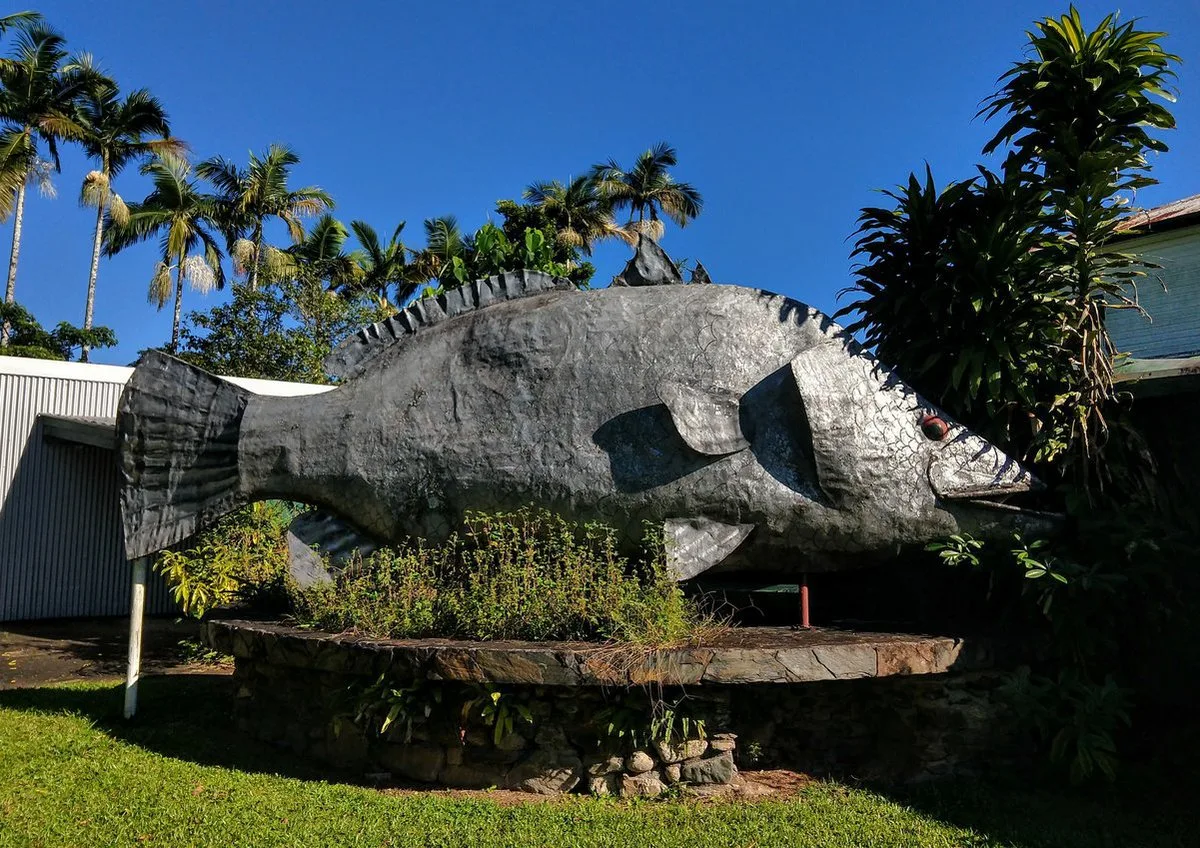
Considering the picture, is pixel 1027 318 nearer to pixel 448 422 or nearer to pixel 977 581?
pixel 977 581

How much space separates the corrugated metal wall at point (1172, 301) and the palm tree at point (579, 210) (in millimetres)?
18121

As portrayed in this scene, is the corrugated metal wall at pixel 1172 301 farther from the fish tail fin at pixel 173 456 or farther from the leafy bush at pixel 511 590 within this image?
the fish tail fin at pixel 173 456

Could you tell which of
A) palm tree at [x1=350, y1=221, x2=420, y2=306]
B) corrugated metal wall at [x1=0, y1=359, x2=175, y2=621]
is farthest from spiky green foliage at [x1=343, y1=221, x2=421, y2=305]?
corrugated metal wall at [x1=0, y1=359, x2=175, y2=621]

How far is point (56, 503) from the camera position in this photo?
387 inches

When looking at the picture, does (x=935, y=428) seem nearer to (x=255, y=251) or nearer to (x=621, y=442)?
(x=621, y=442)

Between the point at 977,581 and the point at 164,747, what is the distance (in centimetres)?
510

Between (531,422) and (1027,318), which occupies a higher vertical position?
(1027,318)

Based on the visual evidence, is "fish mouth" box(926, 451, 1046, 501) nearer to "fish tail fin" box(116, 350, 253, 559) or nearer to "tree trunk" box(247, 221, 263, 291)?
"fish tail fin" box(116, 350, 253, 559)

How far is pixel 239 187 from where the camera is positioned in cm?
2341

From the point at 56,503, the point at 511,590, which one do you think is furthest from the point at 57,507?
the point at 511,590

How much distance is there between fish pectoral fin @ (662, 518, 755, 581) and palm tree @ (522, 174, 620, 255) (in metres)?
22.9

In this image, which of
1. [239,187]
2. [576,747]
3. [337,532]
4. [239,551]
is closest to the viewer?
[576,747]

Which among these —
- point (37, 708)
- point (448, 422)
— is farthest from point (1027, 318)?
point (37, 708)

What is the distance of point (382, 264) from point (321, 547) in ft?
72.2
